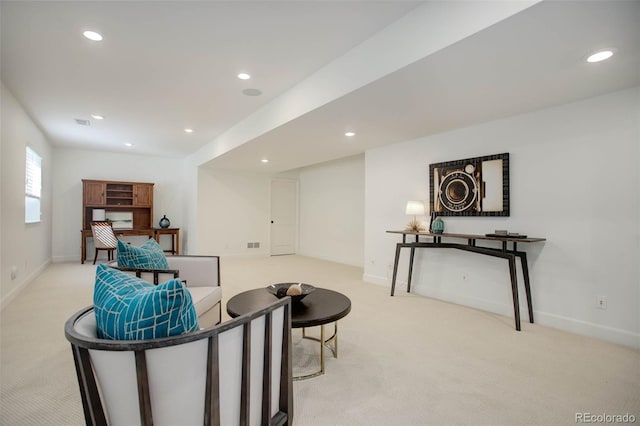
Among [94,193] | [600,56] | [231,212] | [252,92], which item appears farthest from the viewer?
[231,212]

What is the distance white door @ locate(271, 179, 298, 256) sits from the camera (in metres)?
8.42

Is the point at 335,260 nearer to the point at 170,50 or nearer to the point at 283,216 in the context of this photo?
the point at 283,216

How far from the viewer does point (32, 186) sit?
16.9ft

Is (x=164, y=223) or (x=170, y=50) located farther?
(x=164, y=223)

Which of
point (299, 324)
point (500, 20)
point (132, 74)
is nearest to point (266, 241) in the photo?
point (132, 74)

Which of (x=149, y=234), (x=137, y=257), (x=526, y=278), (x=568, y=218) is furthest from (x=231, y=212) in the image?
(x=568, y=218)

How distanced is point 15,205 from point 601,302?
640cm

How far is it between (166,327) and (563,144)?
3681 millimetres

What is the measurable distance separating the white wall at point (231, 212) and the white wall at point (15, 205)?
286 centimetres

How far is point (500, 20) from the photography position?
1.79 meters

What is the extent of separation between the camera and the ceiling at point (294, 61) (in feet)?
6.71

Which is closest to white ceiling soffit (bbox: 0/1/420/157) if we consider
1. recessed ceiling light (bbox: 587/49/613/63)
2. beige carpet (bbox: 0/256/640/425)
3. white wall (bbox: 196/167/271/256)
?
recessed ceiling light (bbox: 587/49/613/63)

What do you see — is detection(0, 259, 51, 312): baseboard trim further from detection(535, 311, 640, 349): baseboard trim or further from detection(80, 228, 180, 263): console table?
detection(535, 311, 640, 349): baseboard trim

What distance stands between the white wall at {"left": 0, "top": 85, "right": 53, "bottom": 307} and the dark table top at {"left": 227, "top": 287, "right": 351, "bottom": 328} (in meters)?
3.14
